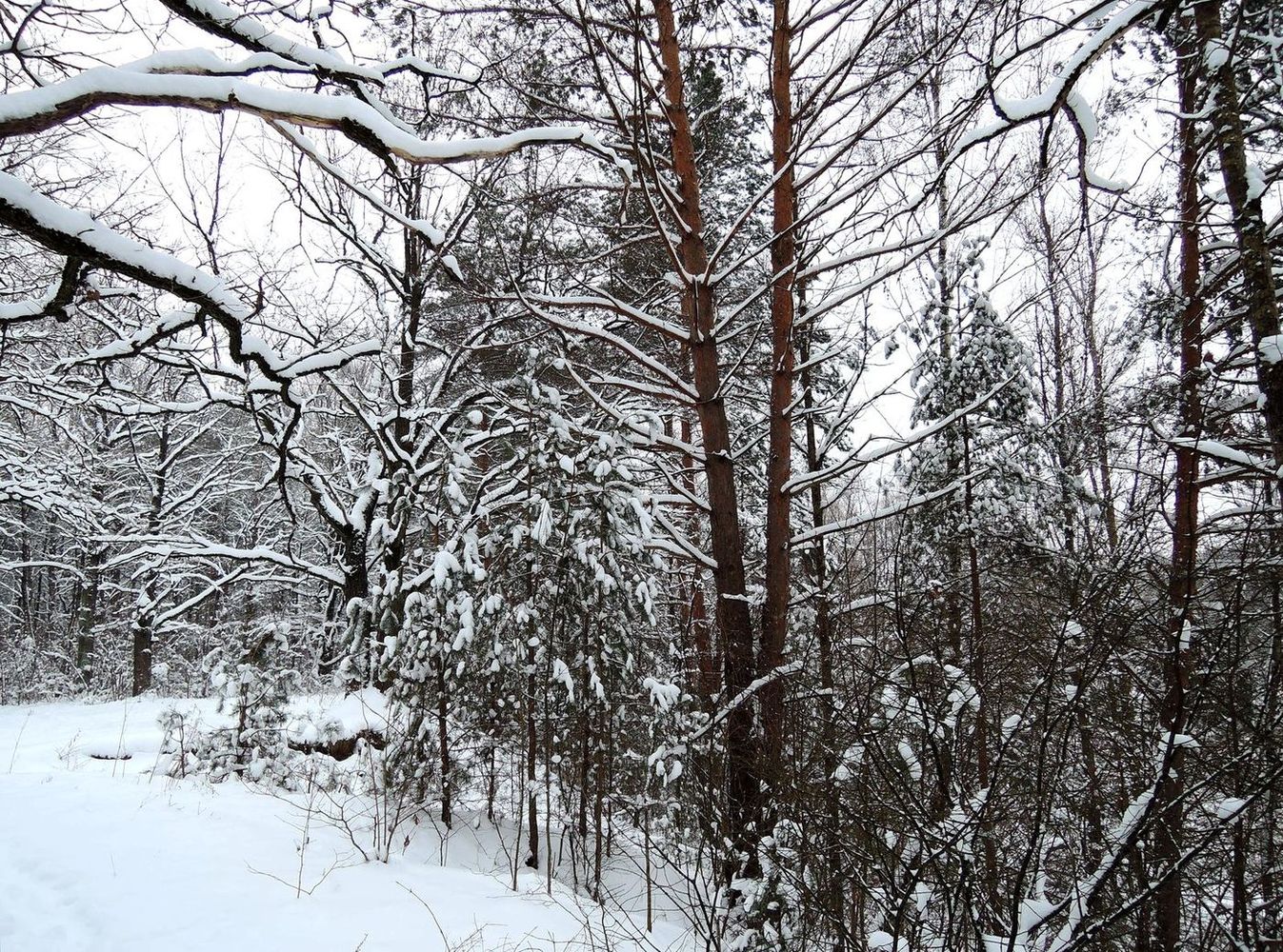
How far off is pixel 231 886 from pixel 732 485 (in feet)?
13.4

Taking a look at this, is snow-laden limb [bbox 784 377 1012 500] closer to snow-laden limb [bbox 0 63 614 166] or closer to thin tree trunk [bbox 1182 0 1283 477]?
thin tree trunk [bbox 1182 0 1283 477]

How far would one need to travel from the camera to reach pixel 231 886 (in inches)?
154

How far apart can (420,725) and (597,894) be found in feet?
6.51

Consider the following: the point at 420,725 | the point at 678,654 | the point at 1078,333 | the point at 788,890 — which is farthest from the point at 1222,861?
the point at 1078,333

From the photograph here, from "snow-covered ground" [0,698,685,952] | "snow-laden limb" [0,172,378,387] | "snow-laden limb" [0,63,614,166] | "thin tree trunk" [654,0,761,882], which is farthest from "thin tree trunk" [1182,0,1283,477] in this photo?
"snow-laden limb" [0,172,378,387]

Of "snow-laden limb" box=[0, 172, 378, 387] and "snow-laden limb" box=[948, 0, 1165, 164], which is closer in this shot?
"snow-laden limb" box=[948, 0, 1165, 164]

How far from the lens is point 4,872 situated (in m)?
3.74

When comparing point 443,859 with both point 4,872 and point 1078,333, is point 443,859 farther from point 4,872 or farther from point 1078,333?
point 1078,333

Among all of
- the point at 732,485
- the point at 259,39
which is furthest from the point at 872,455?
the point at 259,39

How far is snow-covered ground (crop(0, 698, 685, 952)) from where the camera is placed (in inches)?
133

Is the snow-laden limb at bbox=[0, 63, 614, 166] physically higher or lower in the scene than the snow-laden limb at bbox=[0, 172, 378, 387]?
higher

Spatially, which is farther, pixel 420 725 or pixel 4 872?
pixel 420 725

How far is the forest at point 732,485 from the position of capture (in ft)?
7.87

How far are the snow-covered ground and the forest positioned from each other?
0.42ft
